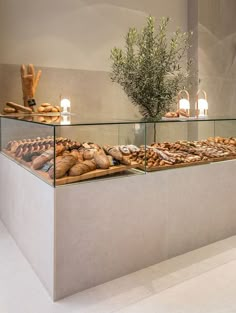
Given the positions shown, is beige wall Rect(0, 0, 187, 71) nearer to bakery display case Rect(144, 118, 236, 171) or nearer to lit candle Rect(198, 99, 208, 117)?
lit candle Rect(198, 99, 208, 117)

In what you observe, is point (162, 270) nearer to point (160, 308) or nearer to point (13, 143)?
point (160, 308)

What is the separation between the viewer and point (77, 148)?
1.94 m

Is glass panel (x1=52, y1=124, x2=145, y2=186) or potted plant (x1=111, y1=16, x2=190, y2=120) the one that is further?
potted plant (x1=111, y1=16, x2=190, y2=120)

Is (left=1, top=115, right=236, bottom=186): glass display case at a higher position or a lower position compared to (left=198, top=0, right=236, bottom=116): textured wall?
lower

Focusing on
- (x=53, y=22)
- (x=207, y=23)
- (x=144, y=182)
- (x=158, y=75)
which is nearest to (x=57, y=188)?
(x=144, y=182)

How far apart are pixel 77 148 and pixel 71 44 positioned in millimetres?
2663

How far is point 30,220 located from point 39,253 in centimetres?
25

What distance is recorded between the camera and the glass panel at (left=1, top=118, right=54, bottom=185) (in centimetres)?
175

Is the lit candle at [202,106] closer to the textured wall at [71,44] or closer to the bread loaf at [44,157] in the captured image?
the textured wall at [71,44]

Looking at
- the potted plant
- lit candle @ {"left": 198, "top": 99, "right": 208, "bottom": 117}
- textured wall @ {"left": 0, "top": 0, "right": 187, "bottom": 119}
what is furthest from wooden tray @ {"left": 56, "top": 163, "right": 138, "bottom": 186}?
textured wall @ {"left": 0, "top": 0, "right": 187, "bottom": 119}

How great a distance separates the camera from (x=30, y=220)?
202cm

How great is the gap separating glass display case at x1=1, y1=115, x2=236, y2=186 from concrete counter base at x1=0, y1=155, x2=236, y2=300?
7cm

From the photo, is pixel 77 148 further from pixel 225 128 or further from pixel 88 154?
pixel 225 128

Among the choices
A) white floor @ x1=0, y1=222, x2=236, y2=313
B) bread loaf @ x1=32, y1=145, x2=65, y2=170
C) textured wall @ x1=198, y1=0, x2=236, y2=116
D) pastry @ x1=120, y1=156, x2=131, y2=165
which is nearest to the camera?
white floor @ x1=0, y1=222, x2=236, y2=313
